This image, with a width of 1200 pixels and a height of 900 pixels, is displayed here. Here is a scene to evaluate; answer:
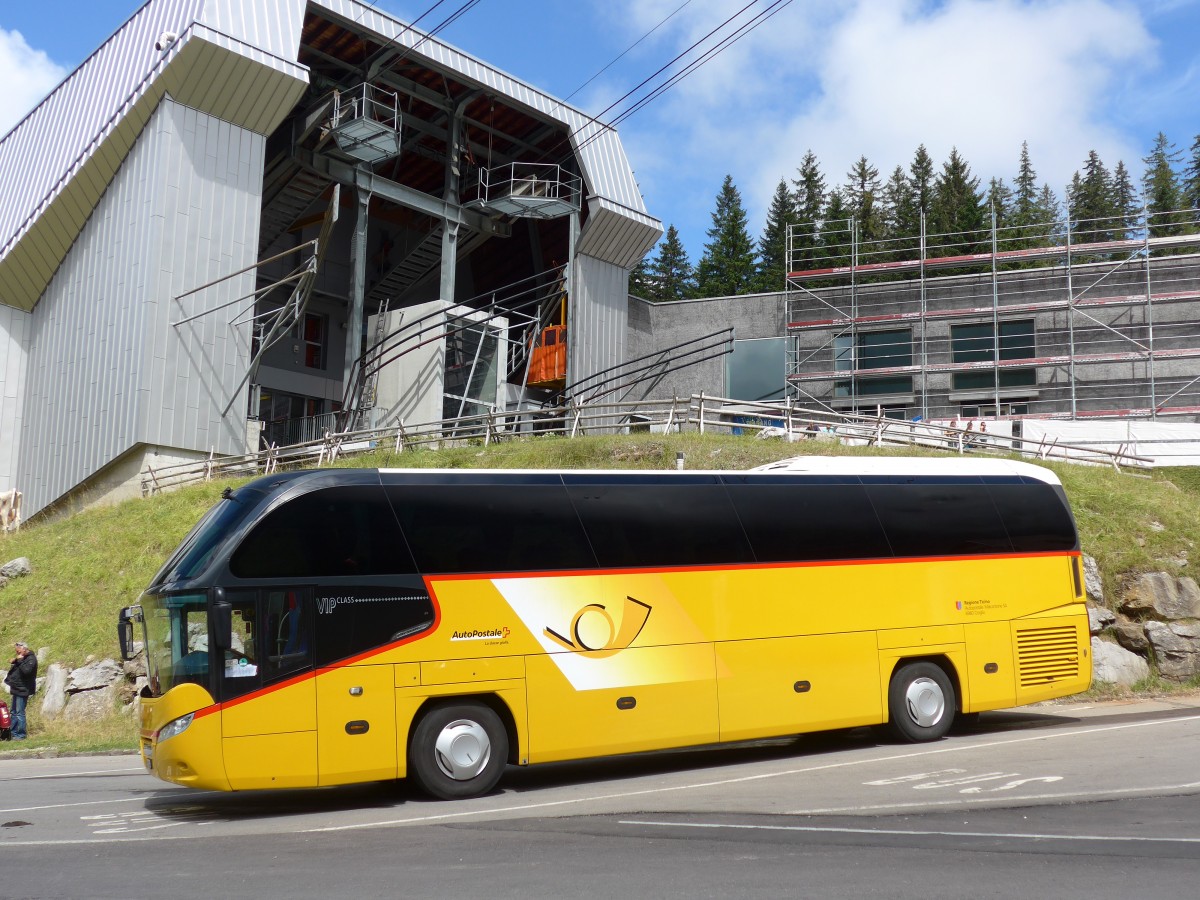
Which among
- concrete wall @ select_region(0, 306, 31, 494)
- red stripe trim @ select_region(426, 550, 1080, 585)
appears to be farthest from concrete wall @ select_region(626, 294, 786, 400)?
red stripe trim @ select_region(426, 550, 1080, 585)

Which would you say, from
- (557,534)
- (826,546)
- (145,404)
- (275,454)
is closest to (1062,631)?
(826,546)

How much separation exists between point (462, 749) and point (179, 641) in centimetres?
279

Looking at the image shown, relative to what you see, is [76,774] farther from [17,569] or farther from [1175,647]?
[1175,647]

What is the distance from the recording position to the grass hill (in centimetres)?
1936

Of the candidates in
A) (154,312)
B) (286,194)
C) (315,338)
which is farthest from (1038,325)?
(154,312)

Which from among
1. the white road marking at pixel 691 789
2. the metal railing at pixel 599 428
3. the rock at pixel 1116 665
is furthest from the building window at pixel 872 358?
the white road marking at pixel 691 789

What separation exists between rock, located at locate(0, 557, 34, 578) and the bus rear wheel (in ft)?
52.0

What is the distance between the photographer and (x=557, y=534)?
36.6 feet

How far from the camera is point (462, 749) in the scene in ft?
33.9

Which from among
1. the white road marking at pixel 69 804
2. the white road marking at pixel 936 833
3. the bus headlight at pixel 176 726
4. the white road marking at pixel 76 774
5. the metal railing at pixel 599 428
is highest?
the metal railing at pixel 599 428

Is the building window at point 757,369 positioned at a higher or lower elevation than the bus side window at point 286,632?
higher

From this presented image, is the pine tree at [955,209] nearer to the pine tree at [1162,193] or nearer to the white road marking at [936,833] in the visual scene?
the pine tree at [1162,193]

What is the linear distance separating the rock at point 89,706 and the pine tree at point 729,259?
213 ft

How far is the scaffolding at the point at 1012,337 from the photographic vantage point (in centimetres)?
4003
